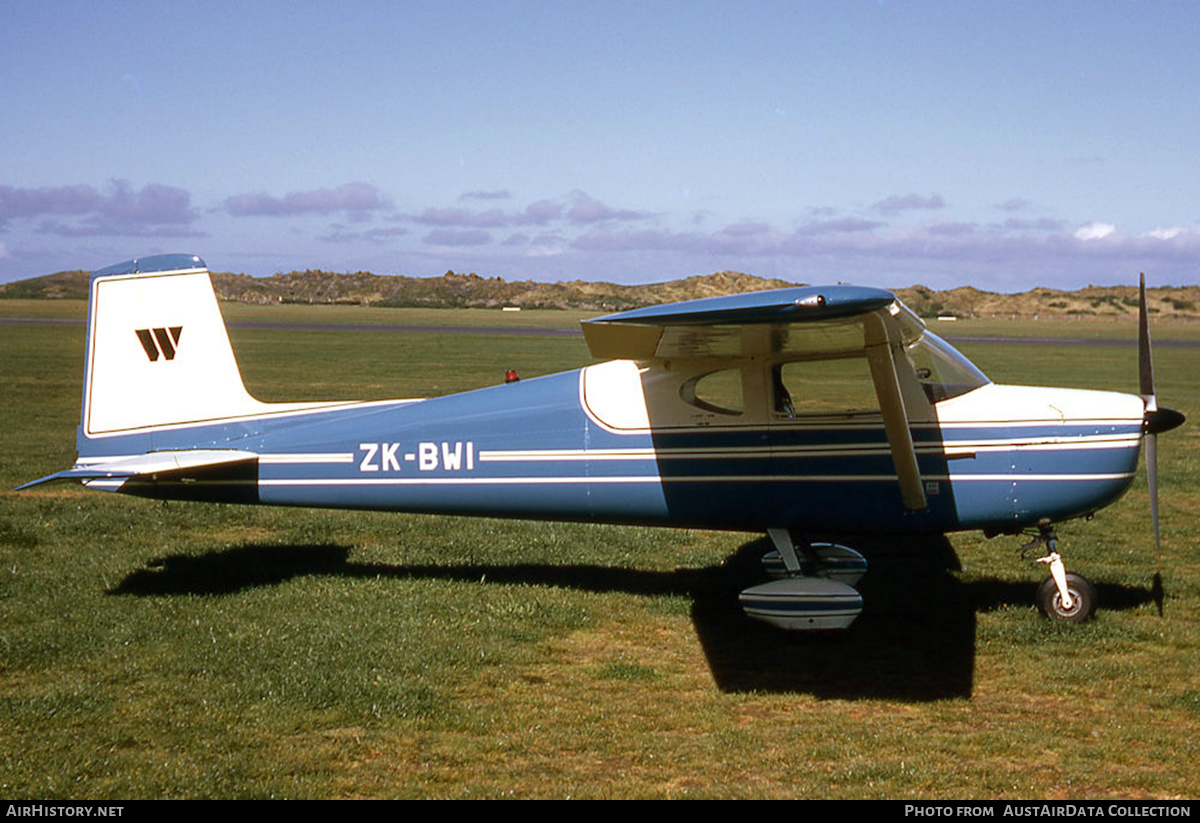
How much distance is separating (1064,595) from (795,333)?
9.71ft

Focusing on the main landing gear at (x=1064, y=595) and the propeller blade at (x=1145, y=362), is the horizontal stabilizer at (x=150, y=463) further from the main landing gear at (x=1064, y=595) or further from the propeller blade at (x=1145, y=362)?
the propeller blade at (x=1145, y=362)

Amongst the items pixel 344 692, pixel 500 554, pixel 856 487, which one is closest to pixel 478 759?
pixel 344 692

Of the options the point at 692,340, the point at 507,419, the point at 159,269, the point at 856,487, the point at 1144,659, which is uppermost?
the point at 159,269

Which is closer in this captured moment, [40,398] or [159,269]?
[159,269]

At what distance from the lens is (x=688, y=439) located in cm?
733

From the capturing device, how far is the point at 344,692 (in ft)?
19.4

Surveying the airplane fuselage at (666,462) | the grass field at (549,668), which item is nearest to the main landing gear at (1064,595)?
the grass field at (549,668)

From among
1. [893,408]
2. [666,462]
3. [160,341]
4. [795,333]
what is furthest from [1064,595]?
Result: [160,341]

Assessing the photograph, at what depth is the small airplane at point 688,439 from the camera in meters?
Result: 6.95

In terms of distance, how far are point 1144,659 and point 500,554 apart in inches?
213

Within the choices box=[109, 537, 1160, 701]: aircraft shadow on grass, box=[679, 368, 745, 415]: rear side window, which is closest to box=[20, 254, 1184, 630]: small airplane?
box=[679, 368, 745, 415]: rear side window

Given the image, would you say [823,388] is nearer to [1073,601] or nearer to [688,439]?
[688,439]

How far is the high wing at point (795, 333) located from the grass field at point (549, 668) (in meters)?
1.57

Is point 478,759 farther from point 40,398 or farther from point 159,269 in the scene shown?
point 40,398
